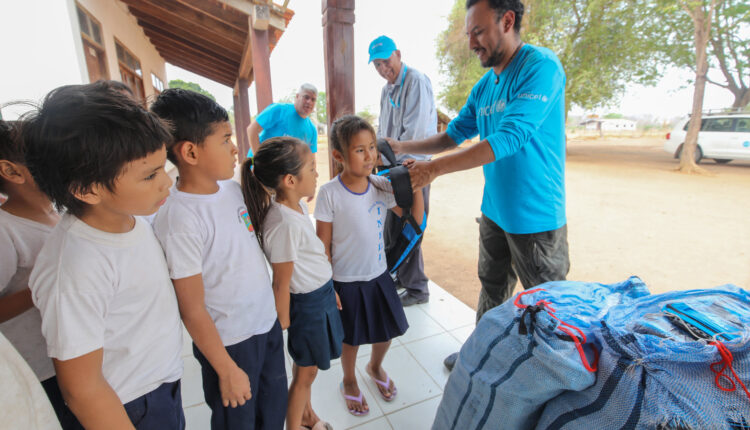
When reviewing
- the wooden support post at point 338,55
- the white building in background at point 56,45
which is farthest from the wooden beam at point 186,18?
the wooden support post at point 338,55

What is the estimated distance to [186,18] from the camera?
5156mm

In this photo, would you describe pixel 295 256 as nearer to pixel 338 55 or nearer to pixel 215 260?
pixel 215 260

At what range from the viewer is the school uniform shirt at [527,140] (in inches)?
50.3

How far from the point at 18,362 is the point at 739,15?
676 inches

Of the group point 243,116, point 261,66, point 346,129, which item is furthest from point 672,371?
point 243,116

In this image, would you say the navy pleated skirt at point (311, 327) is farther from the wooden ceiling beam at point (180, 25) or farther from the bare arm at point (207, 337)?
the wooden ceiling beam at point (180, 25)

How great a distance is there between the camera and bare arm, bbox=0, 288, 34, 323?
29.1 inches

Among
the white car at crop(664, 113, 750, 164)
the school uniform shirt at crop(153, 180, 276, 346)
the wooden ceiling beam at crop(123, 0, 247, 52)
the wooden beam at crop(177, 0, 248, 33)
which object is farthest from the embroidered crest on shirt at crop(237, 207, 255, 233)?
the white car at crop(664, 113, 750, 164)

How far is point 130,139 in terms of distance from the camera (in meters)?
0.70

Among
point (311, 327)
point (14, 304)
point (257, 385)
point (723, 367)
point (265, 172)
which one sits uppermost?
point (265, 172)

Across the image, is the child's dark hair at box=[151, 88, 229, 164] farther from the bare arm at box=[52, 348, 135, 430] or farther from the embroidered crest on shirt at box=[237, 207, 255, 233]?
the bare arm at box=[52, 348, 135, 430]

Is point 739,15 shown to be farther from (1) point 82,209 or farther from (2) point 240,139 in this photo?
(1) point 82,209

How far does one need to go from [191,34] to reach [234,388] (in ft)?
24.0

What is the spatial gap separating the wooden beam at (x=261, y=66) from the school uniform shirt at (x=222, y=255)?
4145 mm
